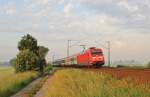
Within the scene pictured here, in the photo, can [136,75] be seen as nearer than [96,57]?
Yes

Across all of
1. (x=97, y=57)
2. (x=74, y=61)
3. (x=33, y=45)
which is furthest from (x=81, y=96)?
(x=33, y=45)

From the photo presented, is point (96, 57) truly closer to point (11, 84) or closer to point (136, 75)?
point (11, 84)

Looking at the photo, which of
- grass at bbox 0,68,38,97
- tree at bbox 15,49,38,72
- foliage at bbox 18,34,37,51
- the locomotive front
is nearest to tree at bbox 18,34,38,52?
foliage at bbox 18,34,37,51

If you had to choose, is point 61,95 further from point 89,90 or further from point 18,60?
point 18,60

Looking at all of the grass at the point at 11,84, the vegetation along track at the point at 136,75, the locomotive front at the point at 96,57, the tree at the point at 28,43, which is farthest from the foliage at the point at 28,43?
the vegetation along track at the point at 136,75

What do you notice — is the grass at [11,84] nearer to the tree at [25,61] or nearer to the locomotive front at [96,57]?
the locomotive front at [96,57]

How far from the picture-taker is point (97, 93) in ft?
60.0

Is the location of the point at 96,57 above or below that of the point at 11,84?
above

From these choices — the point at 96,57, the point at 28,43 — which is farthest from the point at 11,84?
the point at 28,43

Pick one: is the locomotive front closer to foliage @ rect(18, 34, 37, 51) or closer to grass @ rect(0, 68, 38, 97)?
grass @ rect(0, 68, 38, 97)

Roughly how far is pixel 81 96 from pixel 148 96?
10.7 feet

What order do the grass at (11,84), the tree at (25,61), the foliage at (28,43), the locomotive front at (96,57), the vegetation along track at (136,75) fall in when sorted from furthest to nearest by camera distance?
the foliage at (28,43), the tree at (25,61), the locomotive front at (96,57), the grass at (11,84), the vegetation along track at (136,75)

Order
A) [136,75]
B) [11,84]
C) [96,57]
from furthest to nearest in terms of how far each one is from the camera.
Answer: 1. [96,57]
2. [11,84]
3. [136,75]

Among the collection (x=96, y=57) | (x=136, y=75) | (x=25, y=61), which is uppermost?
(x=96, y=57)
